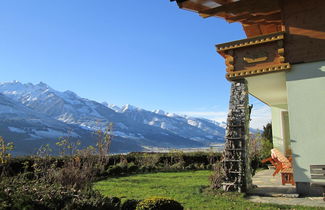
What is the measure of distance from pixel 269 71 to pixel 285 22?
4.37 feet

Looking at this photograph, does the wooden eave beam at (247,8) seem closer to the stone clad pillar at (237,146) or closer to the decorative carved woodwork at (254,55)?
the decorative carved woodwork at (254,55)

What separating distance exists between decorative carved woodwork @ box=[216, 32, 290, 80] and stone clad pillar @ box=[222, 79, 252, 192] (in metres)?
0.46

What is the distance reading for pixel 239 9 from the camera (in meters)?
8.48

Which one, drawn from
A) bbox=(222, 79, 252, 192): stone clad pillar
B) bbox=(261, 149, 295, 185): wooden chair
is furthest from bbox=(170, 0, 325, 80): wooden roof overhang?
bbox=(261, 149, 295, 185): wooden chair

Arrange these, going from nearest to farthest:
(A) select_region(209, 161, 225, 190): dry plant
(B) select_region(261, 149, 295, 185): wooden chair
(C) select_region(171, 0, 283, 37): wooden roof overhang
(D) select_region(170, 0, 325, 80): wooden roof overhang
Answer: (D) select_region(170, 0, 325, 80): wooden roof overhang
(A) select_region(209, 161, 225, 190): dry plant
(C) select_region(171, 0, 283, 37): wooden roof overhang
(B) select_region(261, 149, 295, 185): wooden chair

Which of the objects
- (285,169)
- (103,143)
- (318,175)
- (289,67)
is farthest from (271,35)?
(103,143)

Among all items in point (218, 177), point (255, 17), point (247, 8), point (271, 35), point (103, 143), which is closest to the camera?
point (271, 35)

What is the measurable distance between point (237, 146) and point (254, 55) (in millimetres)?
2613

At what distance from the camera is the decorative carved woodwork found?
7777 millimetres

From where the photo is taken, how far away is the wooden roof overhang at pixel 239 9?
8.23 m

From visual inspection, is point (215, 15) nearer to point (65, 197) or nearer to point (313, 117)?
point (313, 117)

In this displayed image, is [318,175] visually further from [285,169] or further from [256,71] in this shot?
[256,71]

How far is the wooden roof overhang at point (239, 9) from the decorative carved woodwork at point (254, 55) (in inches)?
35.8

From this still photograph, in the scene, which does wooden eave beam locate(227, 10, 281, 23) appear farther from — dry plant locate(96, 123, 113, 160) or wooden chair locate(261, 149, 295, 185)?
dry plant locate(96, 123, 113, 160)
